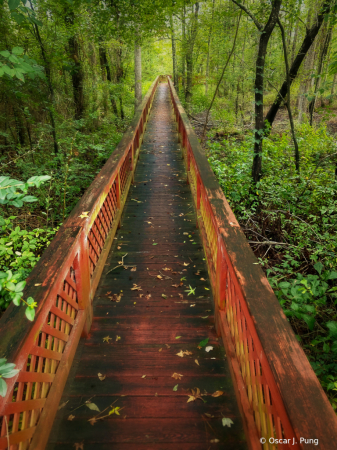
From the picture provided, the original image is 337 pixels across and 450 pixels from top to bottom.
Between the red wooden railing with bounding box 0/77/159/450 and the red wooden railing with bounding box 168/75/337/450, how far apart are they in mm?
1260

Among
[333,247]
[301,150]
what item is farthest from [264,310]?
[301,150]

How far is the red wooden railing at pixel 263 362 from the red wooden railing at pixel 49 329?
1260 mm

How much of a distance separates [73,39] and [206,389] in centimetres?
1031

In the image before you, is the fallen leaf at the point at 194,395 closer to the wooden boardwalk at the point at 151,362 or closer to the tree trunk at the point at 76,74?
the wooden boardwalk at the point at 151,362

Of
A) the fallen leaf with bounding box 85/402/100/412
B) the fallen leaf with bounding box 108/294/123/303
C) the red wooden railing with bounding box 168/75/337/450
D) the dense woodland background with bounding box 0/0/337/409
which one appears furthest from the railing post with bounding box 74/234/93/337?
the red wooden railing with bounding box 168/75/337/450

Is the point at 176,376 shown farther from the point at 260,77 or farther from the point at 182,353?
the point at 260,77

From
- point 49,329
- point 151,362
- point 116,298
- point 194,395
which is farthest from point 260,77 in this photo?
point 49,329

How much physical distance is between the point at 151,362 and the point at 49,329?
3.48 ft

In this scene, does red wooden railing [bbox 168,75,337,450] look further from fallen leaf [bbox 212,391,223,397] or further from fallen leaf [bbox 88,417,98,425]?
fallen leaf [bbox 88,417,98,425]

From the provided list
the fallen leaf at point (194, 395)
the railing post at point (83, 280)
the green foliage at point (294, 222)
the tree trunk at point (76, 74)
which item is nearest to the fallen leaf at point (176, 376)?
the fallen leaf at point (194, 395)

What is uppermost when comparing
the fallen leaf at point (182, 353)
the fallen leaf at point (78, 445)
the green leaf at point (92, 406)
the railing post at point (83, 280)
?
the railing post at point (83, 280)

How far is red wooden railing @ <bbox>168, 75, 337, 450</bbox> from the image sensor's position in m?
1.09

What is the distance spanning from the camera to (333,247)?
4168 mm

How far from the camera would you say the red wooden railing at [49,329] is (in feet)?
4.72
